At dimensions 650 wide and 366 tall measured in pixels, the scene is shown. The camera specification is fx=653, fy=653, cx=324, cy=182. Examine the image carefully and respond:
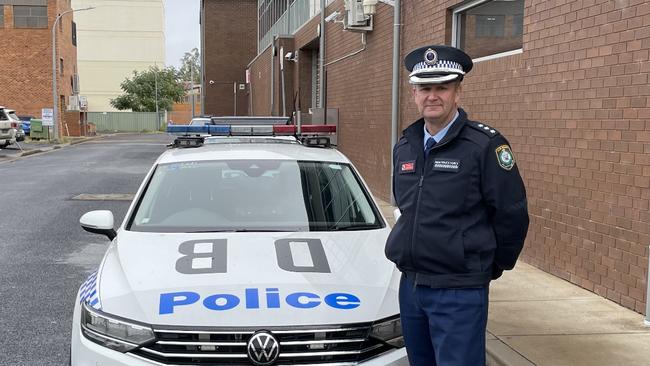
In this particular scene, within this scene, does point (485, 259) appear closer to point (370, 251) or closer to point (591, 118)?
point (370, 251)

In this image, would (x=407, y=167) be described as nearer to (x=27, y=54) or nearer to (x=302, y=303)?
(x=302, y=303)

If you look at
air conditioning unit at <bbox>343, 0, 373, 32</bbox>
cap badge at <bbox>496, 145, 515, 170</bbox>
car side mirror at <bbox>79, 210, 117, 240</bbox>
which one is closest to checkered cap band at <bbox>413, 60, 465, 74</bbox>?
cap badge at <bbox>496, 145, 515, 170</bbox>

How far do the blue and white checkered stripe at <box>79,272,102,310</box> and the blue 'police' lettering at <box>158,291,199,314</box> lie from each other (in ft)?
1.09

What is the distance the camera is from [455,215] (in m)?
2.60

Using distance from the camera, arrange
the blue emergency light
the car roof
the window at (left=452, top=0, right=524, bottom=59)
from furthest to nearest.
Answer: the window at (left=452, top=0, right=524, bottom=59)
the blue emergency light
the car roof

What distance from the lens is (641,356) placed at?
432 centimetres

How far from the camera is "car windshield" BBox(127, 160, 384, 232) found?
163 inches

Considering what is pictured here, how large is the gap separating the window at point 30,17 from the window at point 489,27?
4125 cm

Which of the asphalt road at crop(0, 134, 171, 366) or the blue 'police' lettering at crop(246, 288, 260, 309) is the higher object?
the blue 'police' lettering at crop(246, 288, 260, 309)

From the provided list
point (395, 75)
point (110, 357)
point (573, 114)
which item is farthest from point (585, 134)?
point (395, 75)

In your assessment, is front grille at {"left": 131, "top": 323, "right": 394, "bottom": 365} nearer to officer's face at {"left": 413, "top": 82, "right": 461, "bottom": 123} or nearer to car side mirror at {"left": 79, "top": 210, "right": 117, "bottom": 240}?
officer's face at {"left": 413, "top": 82, "right": 461, "bottom": 123}

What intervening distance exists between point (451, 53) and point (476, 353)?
121cm

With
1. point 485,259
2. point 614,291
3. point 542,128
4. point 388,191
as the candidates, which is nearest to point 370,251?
point 485,259

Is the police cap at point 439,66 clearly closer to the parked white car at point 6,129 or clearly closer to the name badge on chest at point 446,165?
the name badge on chest at point 446,165
